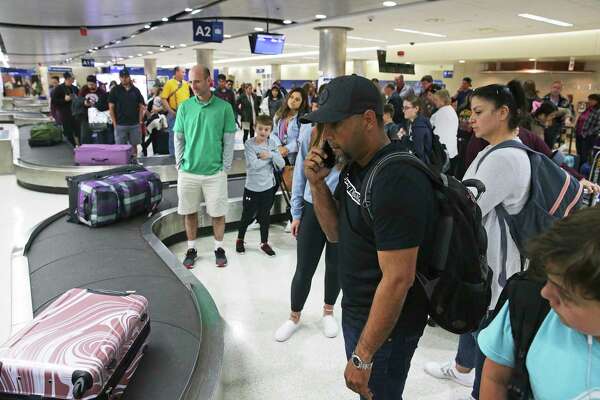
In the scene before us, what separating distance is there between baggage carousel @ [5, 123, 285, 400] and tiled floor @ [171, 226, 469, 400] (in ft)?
1.30

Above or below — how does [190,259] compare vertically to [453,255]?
below

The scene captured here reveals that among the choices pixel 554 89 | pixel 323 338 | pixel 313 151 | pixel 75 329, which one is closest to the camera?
pixel 313 151

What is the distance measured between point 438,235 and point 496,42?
63.5 feet

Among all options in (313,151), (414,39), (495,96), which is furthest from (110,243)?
(414,39)

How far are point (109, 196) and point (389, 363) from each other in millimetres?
3868

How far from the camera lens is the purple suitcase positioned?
758 cm

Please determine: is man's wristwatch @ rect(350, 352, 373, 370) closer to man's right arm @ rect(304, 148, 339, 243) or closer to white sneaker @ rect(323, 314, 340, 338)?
man's right arm @ rect(304, 148, 339, 243)

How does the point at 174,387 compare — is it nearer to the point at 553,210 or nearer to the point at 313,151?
the point at 313,151

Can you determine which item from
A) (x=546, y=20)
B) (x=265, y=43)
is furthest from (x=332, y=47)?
(x=546, y=20)

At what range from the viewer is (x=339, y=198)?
1677 mm

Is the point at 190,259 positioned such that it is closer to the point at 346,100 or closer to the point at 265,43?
the point at 346,100

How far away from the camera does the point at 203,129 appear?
4.29 metres

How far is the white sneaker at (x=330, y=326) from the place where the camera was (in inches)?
135

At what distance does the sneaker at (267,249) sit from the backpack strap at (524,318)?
13.5 feet
